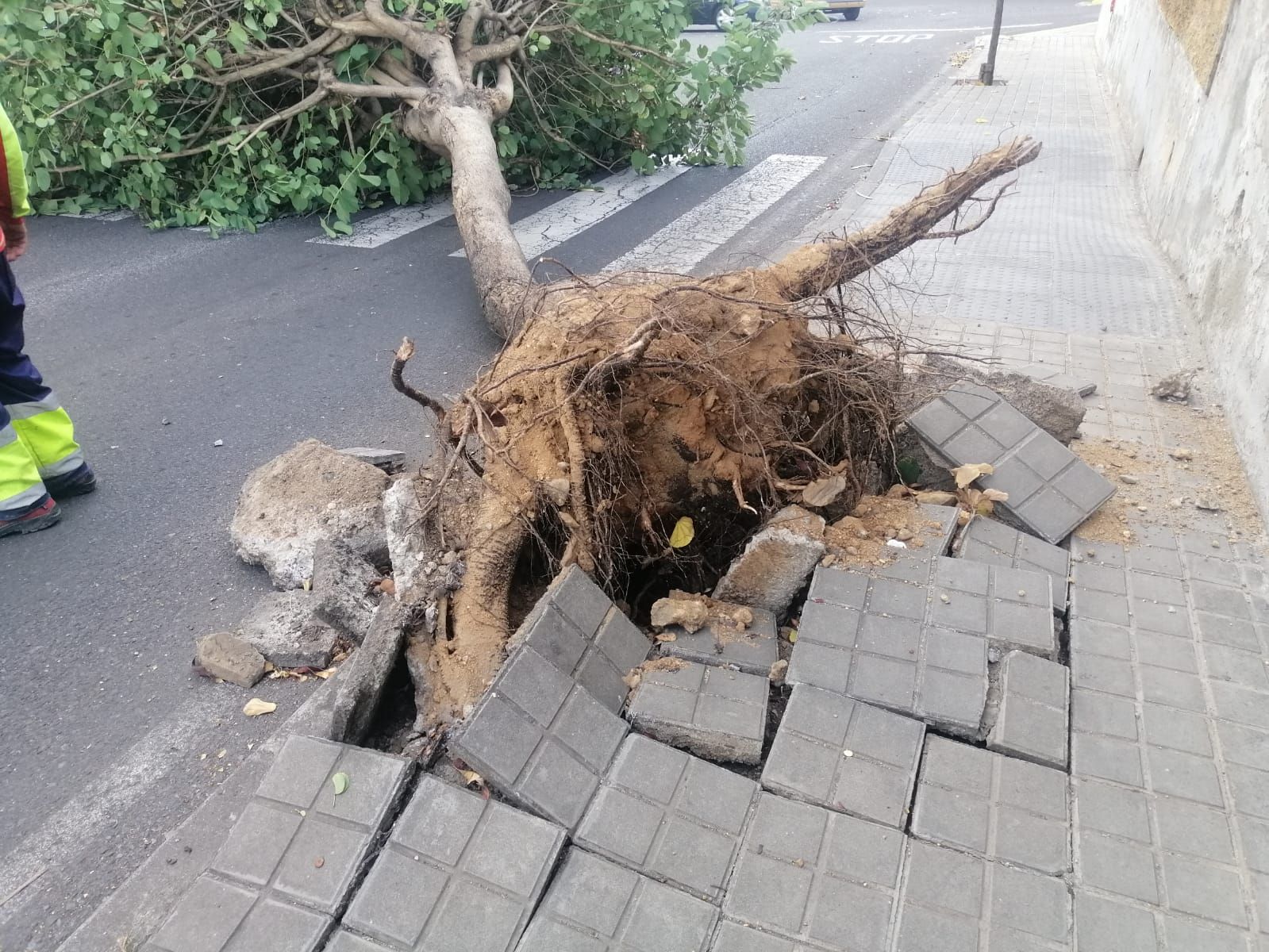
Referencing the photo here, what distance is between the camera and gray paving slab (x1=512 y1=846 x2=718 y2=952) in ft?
6.44

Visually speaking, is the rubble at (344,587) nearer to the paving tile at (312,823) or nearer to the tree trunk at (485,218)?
the paving tile at (312,823)

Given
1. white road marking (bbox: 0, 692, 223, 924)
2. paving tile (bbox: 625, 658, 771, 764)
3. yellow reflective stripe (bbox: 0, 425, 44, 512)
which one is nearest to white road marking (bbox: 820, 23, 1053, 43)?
yellow reflective stripe (bbox: 0, 425, 44, 512)

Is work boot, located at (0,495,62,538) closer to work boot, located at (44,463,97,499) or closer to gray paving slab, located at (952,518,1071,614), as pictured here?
work boot, located at (44,463,97,499)

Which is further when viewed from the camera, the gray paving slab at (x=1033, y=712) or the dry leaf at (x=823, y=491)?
the dry leaf at (x=823, y=491)

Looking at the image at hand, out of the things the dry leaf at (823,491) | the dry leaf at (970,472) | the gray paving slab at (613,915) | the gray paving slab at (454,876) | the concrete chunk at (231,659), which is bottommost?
the concrete chunk at (231,659)

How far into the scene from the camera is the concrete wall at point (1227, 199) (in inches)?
155

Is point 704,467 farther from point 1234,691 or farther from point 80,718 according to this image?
point 80,718

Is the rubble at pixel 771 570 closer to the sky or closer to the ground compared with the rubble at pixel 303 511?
closer to the sky

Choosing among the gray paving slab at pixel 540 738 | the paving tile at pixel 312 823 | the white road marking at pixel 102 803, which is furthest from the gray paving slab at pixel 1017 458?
the white road marking at pixel 102 803

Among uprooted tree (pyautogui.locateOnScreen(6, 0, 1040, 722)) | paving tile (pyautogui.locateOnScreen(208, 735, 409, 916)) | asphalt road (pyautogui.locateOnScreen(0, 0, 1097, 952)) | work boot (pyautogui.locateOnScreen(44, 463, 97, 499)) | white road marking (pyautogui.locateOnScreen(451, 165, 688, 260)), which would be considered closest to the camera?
paving tile (pyautogui.locateOnScreen(208, 735, 409, 916))

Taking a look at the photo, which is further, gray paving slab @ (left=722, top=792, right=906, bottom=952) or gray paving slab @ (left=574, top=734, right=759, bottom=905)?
gray paving slab @ (left=574, top=734, right=759, bottom=905)

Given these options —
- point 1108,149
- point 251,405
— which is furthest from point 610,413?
point 1108,149

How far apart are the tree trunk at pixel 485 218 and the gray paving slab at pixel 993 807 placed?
2.50 meters

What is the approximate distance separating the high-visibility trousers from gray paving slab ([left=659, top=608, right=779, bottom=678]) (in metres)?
2.95
